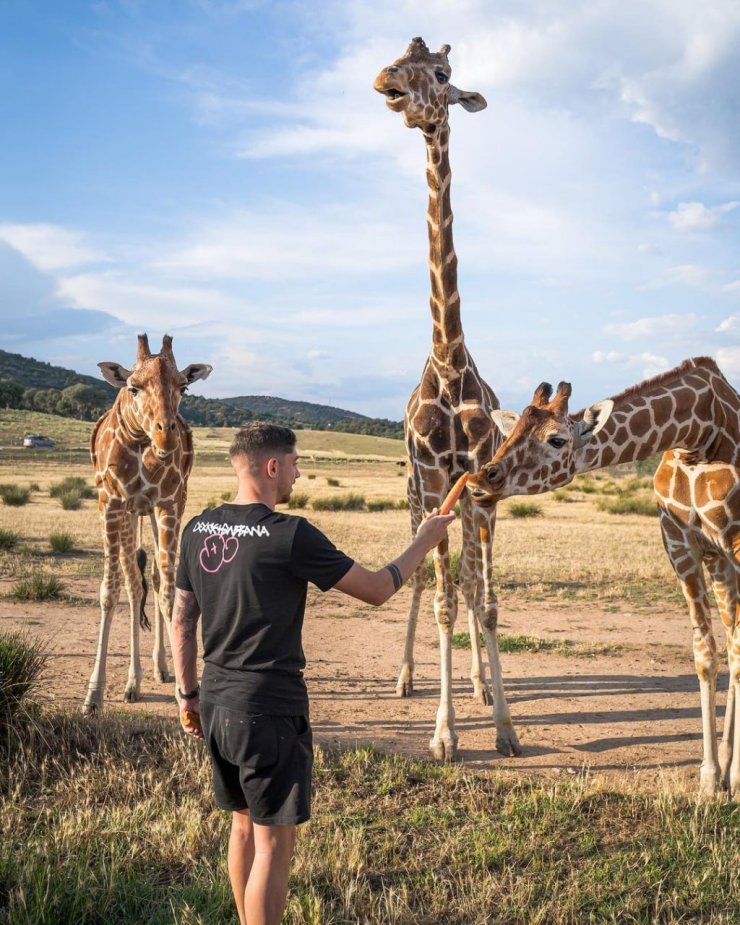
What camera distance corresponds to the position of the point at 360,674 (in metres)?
9.11

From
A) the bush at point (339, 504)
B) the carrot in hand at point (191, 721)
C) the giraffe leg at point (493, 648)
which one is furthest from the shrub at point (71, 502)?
the carrot in hand at point (191, 721)

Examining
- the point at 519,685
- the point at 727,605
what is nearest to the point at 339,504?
the point at 519,685

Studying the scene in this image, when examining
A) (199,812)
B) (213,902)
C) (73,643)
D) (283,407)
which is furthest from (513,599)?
(283,407)

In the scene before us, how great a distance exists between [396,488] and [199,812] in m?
33.9

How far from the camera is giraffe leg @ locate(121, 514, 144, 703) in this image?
8070 millimetres

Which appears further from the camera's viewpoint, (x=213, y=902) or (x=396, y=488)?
(x=396, y=488)

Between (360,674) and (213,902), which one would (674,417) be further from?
(360,674)

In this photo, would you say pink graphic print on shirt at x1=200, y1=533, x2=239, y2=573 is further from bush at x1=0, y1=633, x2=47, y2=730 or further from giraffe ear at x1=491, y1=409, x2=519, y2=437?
bush at x1=0, y1=633, x2=47, y2=730

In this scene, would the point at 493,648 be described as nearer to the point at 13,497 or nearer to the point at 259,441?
the point at 259,441

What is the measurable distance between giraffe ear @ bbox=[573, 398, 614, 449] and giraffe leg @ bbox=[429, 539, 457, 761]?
1546mm

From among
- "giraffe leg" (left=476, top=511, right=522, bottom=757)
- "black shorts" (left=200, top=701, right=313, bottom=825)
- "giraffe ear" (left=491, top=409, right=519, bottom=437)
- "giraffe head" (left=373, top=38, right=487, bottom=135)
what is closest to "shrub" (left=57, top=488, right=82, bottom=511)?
"giraffe leg" (left=476, top=511, right=522, bottom=757)

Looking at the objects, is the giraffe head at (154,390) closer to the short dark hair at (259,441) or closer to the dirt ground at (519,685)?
the dirt ground at (519,685)

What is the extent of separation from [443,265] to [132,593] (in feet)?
15.9

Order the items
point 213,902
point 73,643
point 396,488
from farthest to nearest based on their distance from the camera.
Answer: point 396,488 → point 73,643 → point 213,902
